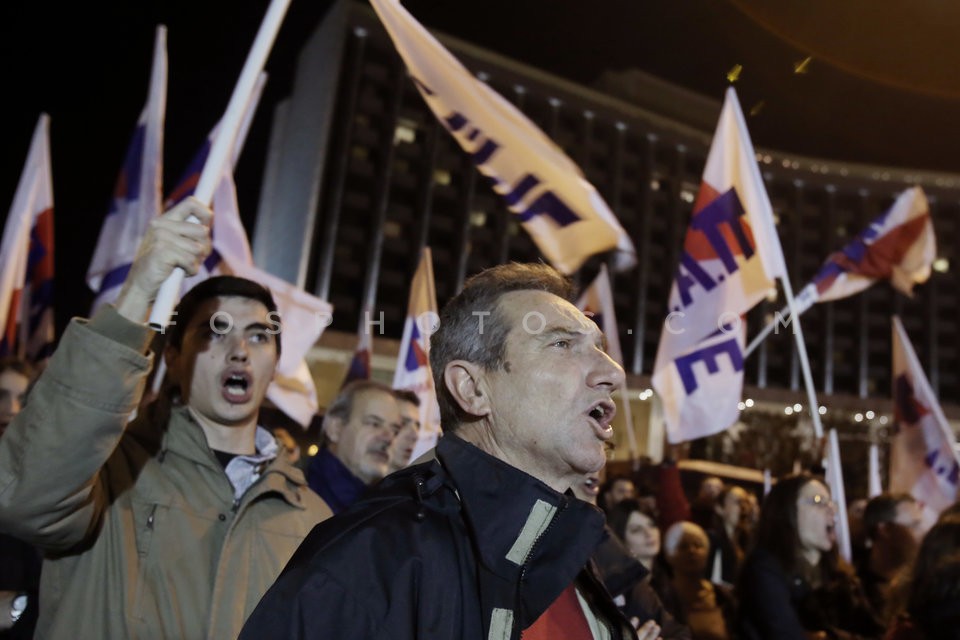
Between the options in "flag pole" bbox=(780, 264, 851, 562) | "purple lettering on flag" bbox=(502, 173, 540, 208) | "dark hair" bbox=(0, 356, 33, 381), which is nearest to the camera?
"purple lettering on flag" bbox=(502, 173, 540, 208)

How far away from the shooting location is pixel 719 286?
23.0 ft

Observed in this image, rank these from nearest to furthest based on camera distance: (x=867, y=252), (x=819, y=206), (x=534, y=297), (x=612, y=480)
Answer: (x=534, y=297) < (x=612, y=480) < (x=867, y=252) < (x=819, y=206)

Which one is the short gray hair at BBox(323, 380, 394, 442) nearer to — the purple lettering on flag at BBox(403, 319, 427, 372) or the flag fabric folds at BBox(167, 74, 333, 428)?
the flag fabric folds at BBox(167, 74, 333, 428)

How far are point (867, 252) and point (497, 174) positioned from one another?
18.4 ft

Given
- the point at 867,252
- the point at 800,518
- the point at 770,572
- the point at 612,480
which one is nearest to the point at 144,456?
the point at 770,572

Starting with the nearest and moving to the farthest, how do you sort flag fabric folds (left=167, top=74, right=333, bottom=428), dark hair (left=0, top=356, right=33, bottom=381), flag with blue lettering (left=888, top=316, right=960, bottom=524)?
dark hair (left=0, top=356, right=33, bottom=381) < flag fabric folds (left=167, top=74, right=333, bottom=428) < flag with blue lettering (left=888, top=316, right=960, bottom=524)

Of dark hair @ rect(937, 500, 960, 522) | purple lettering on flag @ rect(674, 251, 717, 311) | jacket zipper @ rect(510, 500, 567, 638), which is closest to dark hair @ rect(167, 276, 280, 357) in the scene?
jacket zipper @ rect(510, 500, 567, 638)

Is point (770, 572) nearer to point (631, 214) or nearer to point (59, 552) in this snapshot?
point (59, 552)

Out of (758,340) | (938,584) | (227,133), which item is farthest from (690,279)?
(227,133)

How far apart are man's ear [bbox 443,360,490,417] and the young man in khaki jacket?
0.71m

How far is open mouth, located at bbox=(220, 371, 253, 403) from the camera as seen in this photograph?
275 cm

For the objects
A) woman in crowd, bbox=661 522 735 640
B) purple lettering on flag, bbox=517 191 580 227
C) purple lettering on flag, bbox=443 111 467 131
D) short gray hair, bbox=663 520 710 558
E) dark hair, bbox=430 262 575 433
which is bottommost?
woman in crowd, bbox=661 522 735 640

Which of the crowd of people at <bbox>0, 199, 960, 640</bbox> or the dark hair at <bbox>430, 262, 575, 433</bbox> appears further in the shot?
the dark hair at <bbox>430, 262, 575, 433</bbox>

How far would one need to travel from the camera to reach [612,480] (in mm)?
7059
